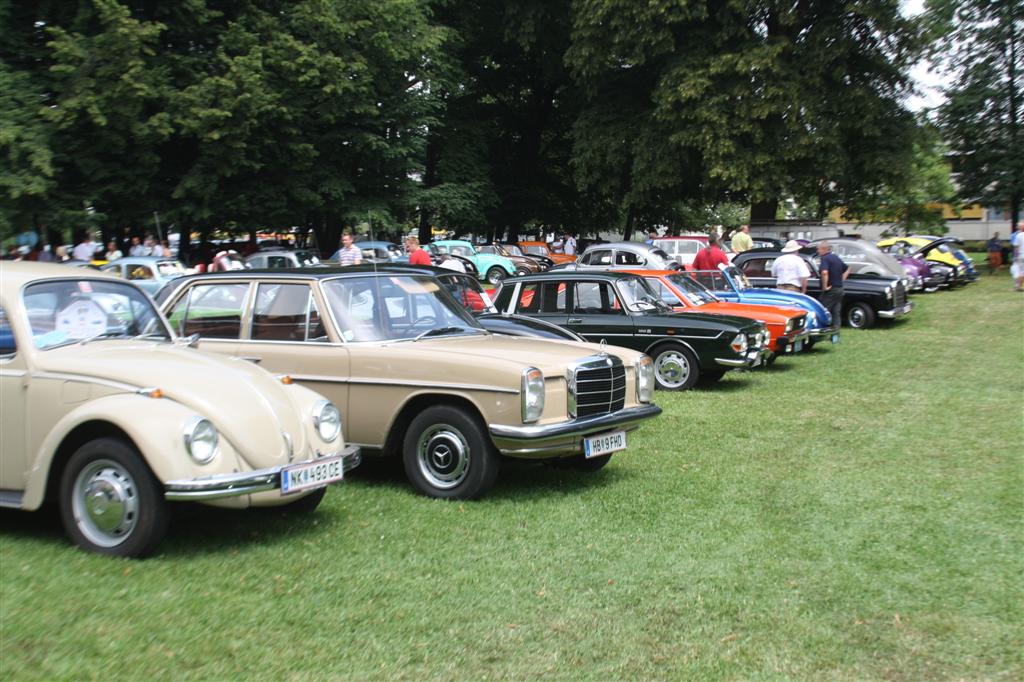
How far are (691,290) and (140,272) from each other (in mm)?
14115

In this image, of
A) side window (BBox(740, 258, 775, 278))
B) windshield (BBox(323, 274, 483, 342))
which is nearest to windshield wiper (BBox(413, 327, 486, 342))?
windshield (BBox(323, 274, 483, 342))

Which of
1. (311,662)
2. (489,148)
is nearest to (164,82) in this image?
(489,148)

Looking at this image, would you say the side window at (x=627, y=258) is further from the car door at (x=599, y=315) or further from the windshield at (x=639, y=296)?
the car door at (x=599, y=315)

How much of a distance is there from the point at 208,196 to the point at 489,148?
56.4ft

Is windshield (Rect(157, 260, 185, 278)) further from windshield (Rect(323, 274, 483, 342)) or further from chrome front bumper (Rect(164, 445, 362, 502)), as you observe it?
chrome front bumper (Rect(164, 445, 362, 502))

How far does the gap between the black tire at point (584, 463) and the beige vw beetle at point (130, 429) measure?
254cm

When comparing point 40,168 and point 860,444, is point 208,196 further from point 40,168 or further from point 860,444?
point 860,444

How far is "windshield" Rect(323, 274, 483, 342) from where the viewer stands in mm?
7609

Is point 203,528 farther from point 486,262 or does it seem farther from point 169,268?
point 486,262

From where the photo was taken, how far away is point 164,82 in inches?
1103

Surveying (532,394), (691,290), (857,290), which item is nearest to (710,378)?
(691,290)

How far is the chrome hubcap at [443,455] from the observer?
23.3 feet

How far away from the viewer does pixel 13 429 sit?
18.8ft

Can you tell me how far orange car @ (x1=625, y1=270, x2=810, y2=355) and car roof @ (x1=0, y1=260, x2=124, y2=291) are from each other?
886 cm
